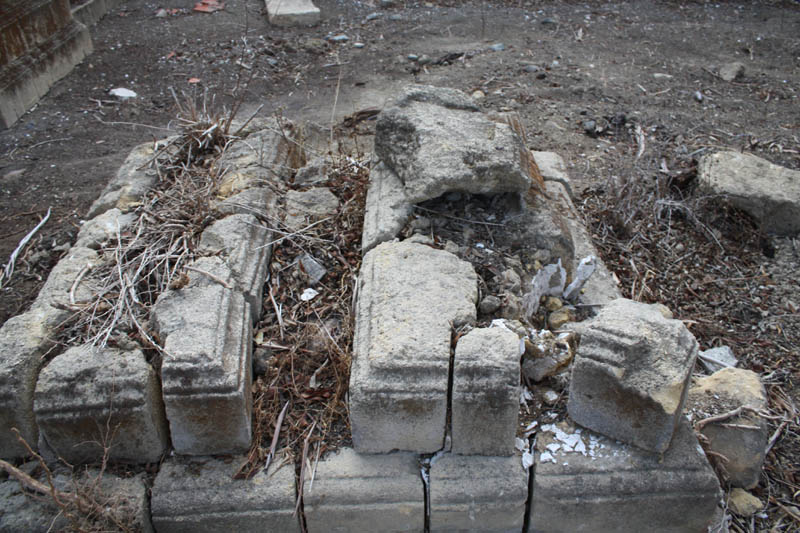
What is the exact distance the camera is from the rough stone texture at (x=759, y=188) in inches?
159

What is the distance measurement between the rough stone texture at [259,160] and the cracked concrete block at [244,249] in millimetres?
372

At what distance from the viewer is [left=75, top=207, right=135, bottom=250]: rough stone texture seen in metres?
3.14

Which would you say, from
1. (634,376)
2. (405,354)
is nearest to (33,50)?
(405,354)

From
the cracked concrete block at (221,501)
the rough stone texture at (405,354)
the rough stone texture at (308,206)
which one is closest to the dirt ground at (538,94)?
the rough stone texture at (308,206)

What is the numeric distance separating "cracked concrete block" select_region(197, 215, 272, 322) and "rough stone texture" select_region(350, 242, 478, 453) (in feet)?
1.77

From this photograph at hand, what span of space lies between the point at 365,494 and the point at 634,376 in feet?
3.41

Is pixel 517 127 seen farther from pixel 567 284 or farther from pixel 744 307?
pixel 744 307

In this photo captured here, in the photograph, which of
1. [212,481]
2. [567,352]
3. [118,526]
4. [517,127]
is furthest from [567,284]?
[118,526]

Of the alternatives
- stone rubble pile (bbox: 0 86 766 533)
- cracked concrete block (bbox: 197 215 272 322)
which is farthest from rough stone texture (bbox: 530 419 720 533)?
cracked concrete block (bbox: 197 215 272 322)

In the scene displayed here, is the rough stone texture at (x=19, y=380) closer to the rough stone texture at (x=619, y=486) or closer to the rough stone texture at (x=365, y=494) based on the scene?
the rough stone texture at (x=365, y=494)

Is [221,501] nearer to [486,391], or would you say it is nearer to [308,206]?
[486,391]

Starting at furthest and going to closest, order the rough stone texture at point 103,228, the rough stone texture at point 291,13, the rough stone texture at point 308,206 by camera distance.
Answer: the rough stone texture at point 291,13 < the rough stone texture at point 308,206 < the rough stone texture at point 103,228

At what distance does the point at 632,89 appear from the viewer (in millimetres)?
6172

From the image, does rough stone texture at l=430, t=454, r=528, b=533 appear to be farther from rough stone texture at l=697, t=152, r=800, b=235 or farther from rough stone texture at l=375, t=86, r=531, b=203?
rough stone texture at l=697, t=152, r=800, b=235
